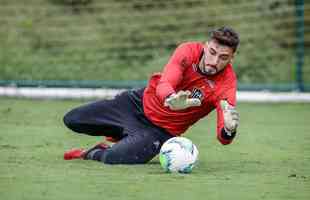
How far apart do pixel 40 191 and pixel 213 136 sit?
441cm

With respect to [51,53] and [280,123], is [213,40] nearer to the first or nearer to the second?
[280,123]

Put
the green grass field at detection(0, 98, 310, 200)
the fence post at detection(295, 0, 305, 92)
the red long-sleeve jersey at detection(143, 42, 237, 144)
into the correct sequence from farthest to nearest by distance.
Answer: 1. the fence post at detection(295, 0, 305, 92)
2. the red long-sleeve jersey at detection(143, 42, 237, 144)
3. the green grass field at detection(0, 98, 310, 200)

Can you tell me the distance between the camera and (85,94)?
14.4 metres

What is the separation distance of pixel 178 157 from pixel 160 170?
0.33 metres

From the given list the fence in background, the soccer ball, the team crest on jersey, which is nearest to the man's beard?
the team crest on jersey

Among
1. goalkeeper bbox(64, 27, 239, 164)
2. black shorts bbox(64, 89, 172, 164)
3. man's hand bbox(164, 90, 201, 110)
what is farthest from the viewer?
black shorts bbox(64, 89, 172, 164)

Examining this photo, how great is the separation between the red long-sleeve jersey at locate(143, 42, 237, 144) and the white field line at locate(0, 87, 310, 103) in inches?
239

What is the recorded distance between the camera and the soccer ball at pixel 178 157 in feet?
24.4

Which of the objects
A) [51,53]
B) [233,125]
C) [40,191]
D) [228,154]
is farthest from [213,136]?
[51,53]

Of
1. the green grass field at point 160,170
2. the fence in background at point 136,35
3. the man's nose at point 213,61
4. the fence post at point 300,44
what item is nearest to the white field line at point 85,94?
the fence post at point 300,44

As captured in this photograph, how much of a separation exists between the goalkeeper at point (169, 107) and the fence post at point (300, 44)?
6.97 m

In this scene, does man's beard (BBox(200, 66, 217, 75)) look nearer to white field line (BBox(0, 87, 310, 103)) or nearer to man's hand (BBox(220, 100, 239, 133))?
man's hand (BBox(220, 100, 239, 133))

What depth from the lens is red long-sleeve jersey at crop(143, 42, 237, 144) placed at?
7656mm

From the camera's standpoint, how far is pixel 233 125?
23.9 ft
